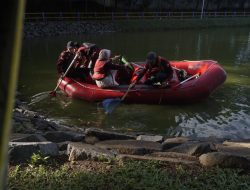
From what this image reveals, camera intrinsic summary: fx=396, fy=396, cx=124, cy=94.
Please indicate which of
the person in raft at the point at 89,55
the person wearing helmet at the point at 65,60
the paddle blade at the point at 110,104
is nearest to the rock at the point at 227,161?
the paddle blade at the point at 110,104

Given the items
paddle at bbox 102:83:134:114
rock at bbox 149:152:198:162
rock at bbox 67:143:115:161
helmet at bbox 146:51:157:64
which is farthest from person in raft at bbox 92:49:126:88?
rock at bbox 67:143:115:161

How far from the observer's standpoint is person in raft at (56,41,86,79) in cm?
1121

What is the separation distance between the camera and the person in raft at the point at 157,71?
980cm

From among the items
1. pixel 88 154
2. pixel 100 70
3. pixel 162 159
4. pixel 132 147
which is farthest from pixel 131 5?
pixel 162 159

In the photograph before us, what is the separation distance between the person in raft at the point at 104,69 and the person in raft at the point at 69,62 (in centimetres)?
105

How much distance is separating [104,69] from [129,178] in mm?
6495

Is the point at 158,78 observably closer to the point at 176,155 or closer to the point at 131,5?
the point at 176,155

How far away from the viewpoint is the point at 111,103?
9867 millimetres

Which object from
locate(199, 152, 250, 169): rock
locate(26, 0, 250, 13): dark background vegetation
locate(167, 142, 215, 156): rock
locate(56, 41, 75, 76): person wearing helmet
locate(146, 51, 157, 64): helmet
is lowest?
locate(167, 142, 215, 156): rock

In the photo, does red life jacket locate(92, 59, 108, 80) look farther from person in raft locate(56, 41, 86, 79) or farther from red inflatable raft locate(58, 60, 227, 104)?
person in raft locate(56, 41, 86, 79)

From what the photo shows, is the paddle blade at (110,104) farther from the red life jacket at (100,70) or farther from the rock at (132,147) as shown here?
the rock at (132,147)

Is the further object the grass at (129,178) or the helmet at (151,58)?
the helmet at (151,58)

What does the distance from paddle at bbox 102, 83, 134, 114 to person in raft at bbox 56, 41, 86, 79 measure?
1658 mm

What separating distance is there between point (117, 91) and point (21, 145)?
5964mm
